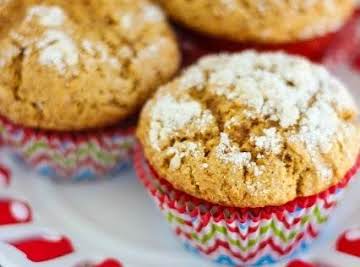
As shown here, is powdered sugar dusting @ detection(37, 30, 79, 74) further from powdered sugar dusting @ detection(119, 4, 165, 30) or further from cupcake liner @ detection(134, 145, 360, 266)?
cupcake liner @ detection(134, 145, 360, 266)

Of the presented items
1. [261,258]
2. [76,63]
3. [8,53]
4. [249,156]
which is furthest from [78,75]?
[261,258]

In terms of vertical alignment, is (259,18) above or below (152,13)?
below

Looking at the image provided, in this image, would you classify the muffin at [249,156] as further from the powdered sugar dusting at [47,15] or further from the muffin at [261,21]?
the powdered sugar dusting at [47,15]

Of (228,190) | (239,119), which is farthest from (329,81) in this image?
(228,190)

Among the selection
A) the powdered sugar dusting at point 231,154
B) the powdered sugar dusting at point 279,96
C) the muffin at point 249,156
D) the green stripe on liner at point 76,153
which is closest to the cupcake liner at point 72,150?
the green stripe on liner at point 76,153

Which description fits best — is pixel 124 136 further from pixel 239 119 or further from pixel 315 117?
pixel 315 117

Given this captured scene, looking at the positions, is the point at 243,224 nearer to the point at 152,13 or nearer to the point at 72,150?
the point at 72,150
